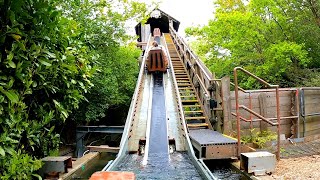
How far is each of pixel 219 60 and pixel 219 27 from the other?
2.36 metres

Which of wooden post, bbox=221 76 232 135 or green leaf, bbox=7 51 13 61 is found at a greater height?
green leaf, bbox=7 51 13 61

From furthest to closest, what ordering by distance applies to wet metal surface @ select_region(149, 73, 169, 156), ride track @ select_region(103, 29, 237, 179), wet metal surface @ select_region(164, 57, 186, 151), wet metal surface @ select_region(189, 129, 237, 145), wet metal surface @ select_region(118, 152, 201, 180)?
wet metal surface @ select_region(164, 57, 186, 151), wet metal surface @ select_region(149, 73, 169, 156), wet metal surface @ select_region(189, 129, 237, 145), ride track @ select_region(103, 29, 237, 179), wet metal surface @ select_region(118, 152, 201, 180)

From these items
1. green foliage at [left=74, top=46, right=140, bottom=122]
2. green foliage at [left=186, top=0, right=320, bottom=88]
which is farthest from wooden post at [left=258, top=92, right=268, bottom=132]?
green foliage at [left=74, top=46, right=140, bottom=122]

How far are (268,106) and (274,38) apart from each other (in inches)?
243

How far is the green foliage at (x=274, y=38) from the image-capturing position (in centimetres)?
1203

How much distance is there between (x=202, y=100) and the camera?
910 centimetres

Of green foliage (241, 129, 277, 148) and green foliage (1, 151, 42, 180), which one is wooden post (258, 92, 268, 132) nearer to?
green foliage (241, 129, 277, 148)

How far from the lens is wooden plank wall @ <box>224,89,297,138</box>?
833cm

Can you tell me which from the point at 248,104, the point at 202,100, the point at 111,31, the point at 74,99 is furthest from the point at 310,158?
the point at 111,31

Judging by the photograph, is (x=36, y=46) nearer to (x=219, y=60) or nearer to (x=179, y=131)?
(x=179, y=131)

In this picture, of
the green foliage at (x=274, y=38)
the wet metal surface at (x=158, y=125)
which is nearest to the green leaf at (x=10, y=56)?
the wet metal surface at (x=158, y=125)

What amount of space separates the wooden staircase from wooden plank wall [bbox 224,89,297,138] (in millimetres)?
1029

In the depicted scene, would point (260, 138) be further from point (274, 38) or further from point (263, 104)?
point (274, 38)

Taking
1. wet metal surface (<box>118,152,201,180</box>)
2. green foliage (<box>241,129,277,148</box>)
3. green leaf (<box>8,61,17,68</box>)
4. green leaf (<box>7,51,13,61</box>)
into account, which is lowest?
wet metal surface (<box>118,152,201,180</box>)
